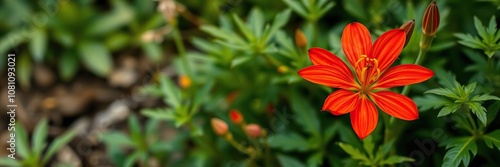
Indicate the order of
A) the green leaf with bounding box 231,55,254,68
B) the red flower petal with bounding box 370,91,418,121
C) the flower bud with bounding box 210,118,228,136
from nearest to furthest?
the red flower petal with bounding box 370,91,418,121 < the green leaf with bounding box 231,55,254,68 < the flower bud with bounding box 210,118,228,136

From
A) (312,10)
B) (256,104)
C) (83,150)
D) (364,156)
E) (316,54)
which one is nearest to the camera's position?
(316,54)

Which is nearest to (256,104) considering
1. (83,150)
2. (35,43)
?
(83,150)

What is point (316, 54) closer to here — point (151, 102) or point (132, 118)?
point (132, 118)

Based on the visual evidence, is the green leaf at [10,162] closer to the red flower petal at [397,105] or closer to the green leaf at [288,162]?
the green leaf at [288,162]

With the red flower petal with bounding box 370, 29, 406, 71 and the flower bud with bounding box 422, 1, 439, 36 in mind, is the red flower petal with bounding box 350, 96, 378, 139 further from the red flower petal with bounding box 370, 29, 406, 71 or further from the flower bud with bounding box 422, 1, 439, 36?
the flower bud with bounding box 422, 1, 439, 36

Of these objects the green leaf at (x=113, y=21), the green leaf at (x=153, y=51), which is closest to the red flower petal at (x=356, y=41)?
the green leaf at (x=153, y=51)

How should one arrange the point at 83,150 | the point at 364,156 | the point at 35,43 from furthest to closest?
the point at 35,43 < the point at 83,150 < the point at 364,156

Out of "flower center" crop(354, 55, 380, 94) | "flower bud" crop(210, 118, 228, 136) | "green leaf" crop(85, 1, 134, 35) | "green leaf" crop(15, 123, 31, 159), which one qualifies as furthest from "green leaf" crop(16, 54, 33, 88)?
"flower center" crop(354, 55, 380, 94)
